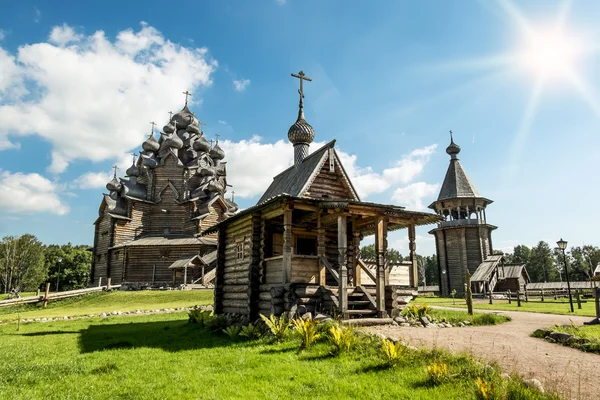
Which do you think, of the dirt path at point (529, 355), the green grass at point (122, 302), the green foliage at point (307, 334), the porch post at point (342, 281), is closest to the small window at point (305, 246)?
the porch post at point (342, 281)

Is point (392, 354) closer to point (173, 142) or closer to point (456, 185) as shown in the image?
point (456, 185)

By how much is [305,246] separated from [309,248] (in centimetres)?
21

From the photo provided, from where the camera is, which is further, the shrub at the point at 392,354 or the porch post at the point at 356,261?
the porch post at the point at 356,261

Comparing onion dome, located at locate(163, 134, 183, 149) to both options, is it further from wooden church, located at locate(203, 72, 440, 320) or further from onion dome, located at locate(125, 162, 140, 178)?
wooden church, located at locate(203, 72, 440, 320)

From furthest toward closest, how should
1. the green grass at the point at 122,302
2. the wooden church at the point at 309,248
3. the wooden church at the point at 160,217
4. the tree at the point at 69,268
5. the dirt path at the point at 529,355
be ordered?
the tree at the point at 69,268 < the wooden church at the point at 160,217 < the green grass at the point at 122,302 < the wooden church at the point at 309,248 < the dirt path at the point at 529,355

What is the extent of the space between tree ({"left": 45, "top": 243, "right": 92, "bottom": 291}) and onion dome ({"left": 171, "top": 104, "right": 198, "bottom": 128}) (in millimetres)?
Result: 32871

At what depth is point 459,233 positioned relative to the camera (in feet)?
146

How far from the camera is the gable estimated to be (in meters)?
16.6

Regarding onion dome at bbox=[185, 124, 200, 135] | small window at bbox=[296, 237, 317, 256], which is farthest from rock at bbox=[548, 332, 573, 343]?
onion dome at bbox=[185, 124, 200, 135]

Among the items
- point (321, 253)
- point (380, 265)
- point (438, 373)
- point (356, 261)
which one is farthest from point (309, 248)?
point (438, 373)

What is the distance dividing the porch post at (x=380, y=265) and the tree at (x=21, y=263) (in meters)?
64.9

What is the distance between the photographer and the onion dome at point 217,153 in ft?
185

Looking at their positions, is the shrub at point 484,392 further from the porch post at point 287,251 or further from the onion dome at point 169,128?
the onion dome at point 169,128

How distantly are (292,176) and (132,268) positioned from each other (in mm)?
29616
